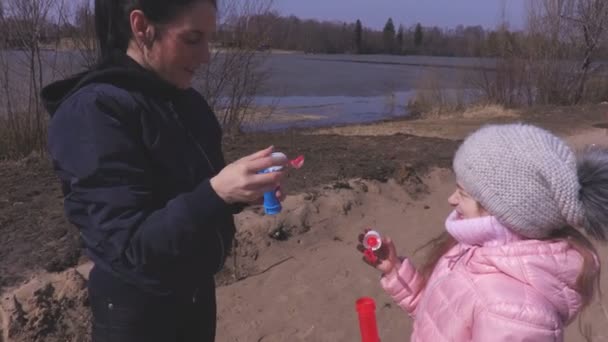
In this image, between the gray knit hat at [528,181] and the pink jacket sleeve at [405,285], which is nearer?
the gray knit hat at [528,181]

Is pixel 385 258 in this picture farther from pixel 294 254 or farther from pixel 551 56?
pixel 551 56

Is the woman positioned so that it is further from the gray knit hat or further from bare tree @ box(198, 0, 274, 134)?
bare tree @ box(198, 0, 274, 134)

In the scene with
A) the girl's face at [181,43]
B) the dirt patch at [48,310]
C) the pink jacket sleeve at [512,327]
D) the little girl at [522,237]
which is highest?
the girl's face at [181,43]

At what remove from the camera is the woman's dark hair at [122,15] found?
5.95 ft

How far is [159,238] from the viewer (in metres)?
1.63

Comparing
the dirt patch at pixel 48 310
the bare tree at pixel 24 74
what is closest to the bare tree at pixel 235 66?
the bare tree at pixel 24 74

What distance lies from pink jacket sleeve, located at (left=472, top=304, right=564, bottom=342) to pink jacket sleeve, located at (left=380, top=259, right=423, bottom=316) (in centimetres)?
54

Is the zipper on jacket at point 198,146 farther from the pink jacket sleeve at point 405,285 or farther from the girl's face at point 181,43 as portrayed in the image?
the pink jacket sleeve at point 405,285

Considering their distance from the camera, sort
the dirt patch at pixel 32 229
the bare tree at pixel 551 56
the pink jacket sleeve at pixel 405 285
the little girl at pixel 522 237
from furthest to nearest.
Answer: the bare tree at pixel 551 56
the dirt patch at pixel 32 229
the pink jacket sleeve at pixel 405 285
the little girl at pixel 522 237

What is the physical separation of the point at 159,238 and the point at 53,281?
A: 2502 millimetres

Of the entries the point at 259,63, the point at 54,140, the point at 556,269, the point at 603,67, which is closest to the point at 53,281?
the point at 54,140

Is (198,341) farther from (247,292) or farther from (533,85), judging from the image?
(533,85)

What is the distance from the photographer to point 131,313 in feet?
6.36

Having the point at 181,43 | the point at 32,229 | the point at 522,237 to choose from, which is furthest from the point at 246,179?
the point at 32,229
